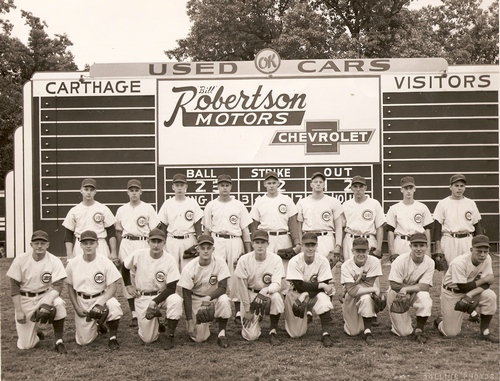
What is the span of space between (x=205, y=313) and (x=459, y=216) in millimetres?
3828

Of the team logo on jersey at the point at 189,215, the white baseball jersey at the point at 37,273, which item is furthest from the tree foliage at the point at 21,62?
the white baseball jersey at the point at 37,273

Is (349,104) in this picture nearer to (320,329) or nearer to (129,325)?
(320,329)

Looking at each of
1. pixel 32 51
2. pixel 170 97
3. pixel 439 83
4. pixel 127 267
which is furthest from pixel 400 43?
pixel 127 267

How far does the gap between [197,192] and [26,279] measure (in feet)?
13.7

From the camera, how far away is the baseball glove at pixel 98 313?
641cm

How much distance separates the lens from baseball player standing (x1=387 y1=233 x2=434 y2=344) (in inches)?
261

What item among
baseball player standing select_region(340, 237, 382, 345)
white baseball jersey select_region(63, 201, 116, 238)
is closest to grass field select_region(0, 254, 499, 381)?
baseball player standing select_region(340, 237, 382, 345)

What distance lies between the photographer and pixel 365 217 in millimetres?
8086

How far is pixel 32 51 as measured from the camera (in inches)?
416

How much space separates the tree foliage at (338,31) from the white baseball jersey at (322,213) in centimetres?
509

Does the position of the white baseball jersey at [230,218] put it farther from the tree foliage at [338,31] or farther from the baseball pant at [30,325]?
the tree foliage at [338,31]

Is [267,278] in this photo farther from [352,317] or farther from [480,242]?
[480,242]

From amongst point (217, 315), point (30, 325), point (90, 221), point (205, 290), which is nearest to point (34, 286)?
point (30, 325)

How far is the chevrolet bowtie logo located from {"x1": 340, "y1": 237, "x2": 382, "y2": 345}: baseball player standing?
3665 millimetres
